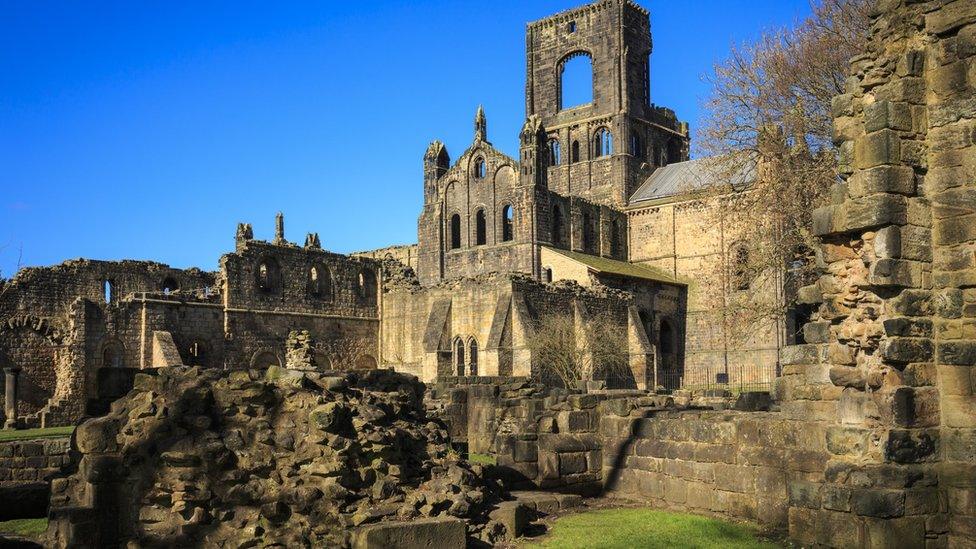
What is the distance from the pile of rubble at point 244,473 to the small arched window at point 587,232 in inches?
1599

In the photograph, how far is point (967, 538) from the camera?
8.16 meters

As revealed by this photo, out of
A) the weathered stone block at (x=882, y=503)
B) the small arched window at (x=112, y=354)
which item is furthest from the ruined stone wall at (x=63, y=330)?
the weathered stone block at (x=882, y=503)

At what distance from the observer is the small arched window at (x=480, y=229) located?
167 ft

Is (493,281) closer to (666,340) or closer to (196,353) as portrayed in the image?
(196,353)

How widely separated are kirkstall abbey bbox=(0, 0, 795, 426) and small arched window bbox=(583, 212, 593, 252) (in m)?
0.09

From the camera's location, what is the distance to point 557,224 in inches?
1934

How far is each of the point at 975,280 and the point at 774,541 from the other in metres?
3.39

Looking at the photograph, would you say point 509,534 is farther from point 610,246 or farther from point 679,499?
point 610,246

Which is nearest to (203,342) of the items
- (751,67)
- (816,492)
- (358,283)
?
(358,283)

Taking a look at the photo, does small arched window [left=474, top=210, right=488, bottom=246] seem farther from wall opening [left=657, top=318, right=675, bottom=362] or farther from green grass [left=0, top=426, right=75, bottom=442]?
green grass [left=0, top=426, right=75, bottom=442]

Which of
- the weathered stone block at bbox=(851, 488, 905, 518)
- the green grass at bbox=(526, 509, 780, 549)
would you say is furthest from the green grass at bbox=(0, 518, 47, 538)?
the weathered stone block at bbox=(851, 488, 905, 518)

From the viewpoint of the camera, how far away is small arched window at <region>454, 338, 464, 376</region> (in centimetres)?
3888

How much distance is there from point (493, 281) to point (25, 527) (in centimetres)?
2687

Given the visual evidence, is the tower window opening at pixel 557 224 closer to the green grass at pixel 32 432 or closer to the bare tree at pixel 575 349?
the bare tree at pixel 575 349
